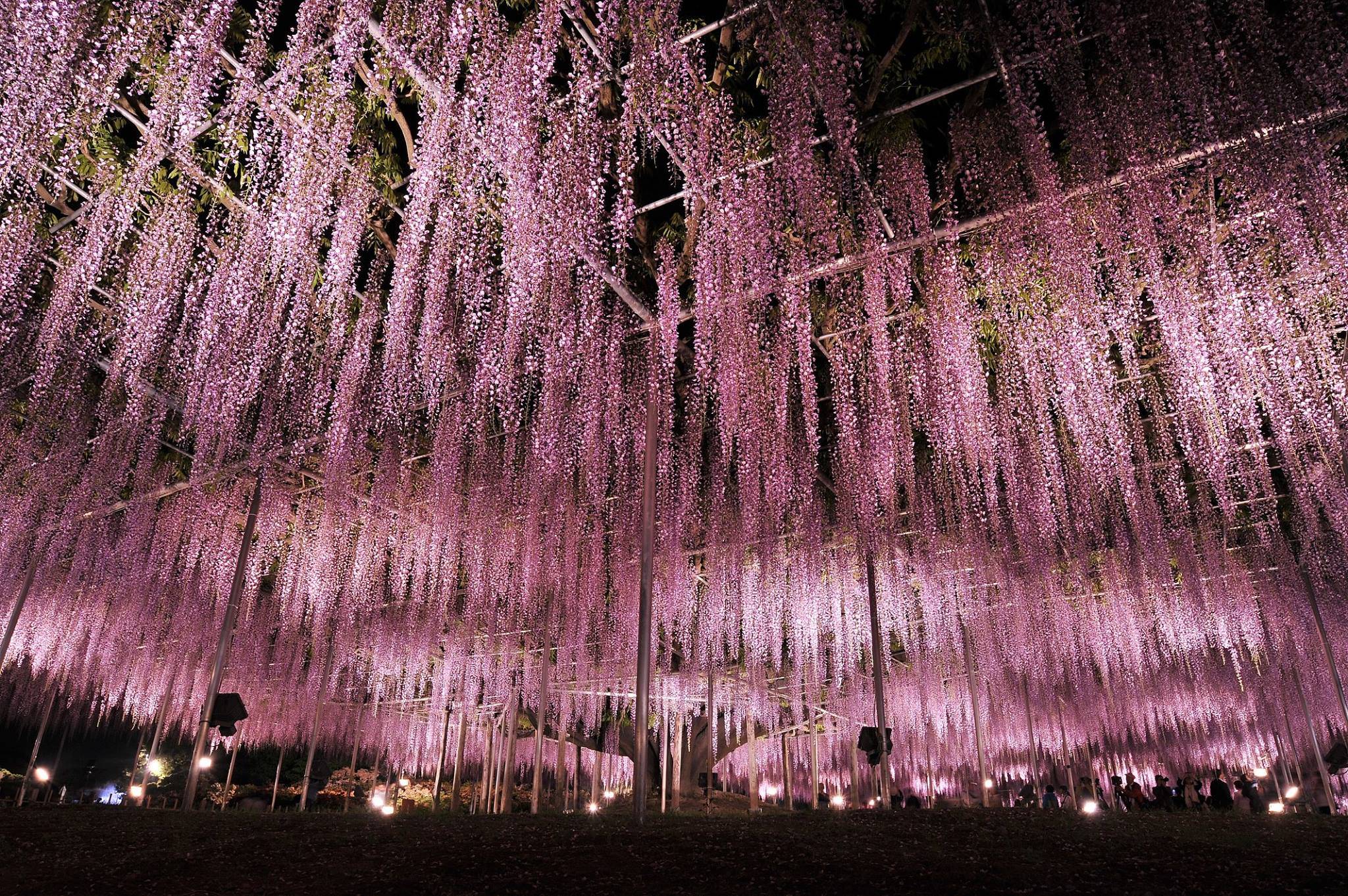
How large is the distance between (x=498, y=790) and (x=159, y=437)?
14.0m

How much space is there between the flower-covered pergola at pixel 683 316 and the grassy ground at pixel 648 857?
1165mm

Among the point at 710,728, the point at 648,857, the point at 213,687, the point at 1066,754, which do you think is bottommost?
the point at 648,857

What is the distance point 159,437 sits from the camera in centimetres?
993

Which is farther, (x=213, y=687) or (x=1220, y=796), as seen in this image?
(x=1220, y=796)

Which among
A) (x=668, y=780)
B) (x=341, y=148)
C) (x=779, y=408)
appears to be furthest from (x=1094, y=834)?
(x=668, y=780)

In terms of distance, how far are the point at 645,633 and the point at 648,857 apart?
1.94 metres

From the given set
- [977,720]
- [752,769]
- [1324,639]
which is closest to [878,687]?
[977,720]

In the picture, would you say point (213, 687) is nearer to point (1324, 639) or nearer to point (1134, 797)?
point (1134, 797)

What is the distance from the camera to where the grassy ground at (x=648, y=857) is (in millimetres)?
4164

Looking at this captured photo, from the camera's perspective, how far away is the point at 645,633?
20.2 ft

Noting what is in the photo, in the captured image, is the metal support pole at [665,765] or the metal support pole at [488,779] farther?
the metal support pole at [488,779]

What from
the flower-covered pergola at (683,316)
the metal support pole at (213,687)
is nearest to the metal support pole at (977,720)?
the flower-covered pergola at (683,316)

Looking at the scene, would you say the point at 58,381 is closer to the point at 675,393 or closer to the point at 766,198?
the point at 675,393

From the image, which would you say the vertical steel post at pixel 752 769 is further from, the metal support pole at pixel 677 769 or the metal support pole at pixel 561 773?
the metal support pole at pixel 561 773
